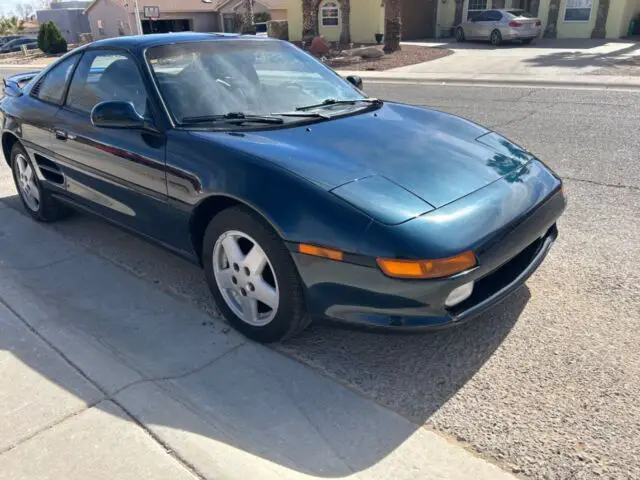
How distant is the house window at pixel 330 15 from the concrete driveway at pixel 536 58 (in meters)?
7.46

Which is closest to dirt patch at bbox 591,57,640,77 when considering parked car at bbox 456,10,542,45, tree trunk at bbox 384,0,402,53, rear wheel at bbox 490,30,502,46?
parked car at bbox 456,10,542,45

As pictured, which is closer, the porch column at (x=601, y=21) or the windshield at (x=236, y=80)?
the windshield at (x=236, y=80)

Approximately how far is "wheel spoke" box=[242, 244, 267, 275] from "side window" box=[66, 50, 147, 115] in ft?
4.10

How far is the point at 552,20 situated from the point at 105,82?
89.8ft

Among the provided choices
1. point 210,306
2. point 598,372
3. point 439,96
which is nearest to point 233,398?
point 210,306

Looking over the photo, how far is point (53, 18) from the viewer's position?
59.1 meters

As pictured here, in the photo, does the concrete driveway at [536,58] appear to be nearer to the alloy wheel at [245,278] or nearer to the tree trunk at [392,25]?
the tree trunk at [392,25]

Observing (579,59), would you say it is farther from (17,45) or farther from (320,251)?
(17,45)

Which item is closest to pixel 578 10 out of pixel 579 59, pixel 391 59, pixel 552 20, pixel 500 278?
pixel 552 20

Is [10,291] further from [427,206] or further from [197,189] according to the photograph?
[427,206]

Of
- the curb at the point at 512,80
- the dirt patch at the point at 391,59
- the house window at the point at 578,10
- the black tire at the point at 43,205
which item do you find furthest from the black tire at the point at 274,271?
the house window at the point at 578,10

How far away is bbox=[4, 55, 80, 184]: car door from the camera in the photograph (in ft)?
14.4

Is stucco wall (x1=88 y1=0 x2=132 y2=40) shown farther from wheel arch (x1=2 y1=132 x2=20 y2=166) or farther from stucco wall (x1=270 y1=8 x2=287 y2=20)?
wheel arch (x1=2 y1=132 x2=20 y2=166)

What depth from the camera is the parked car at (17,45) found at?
42.6 metres
